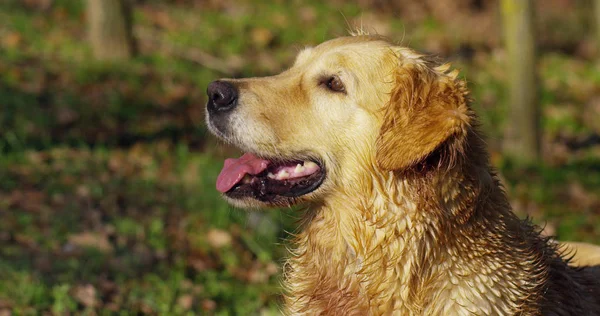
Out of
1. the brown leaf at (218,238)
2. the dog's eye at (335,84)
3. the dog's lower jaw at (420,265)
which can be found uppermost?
the dog's eye at (335,84)

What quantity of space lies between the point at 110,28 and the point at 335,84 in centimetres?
724

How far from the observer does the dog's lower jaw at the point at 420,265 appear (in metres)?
3.81

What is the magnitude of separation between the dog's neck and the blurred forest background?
1.02 metres

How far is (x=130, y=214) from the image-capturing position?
7371 mm

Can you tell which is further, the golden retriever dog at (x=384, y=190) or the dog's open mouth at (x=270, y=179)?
the dog's open mouth at (x=270, y=179)

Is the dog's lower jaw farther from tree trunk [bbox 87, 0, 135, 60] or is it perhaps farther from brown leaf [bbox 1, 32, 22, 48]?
brown leaf [bbox 1, 32, 22, 48]

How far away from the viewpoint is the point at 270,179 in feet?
14.2

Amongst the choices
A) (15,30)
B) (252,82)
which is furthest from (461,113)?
(15,30)

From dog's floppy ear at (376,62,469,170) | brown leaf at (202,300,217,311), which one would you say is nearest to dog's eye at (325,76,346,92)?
dog's floppy ear at (376,62,469,170)

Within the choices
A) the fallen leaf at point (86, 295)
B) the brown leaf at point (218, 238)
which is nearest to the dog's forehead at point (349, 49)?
the fallen leaf at point (86, 295)

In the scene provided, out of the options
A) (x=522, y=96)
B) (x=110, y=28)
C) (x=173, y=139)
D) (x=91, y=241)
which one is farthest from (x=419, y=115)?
(x=110, y=28)

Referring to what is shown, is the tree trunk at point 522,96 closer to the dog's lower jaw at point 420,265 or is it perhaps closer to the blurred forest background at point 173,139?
the blurred forest background at point 173,139

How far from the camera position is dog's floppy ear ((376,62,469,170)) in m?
3.73

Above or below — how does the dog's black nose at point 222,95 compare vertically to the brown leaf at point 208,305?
above
